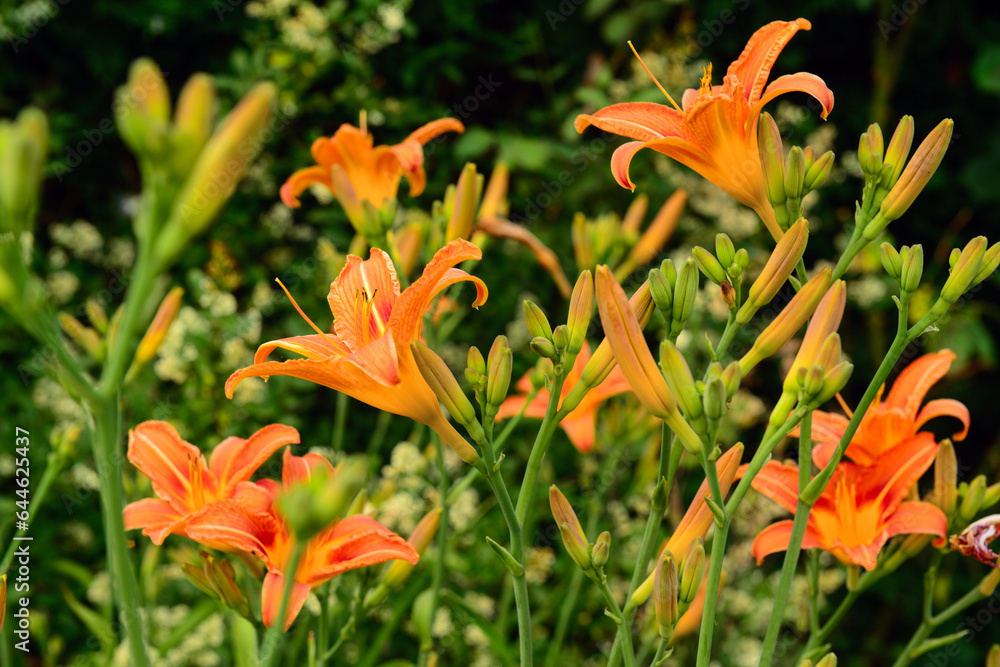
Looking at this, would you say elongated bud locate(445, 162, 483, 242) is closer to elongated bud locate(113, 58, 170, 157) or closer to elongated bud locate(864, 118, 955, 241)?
elongated bud locate(864, 118, 955, 241)

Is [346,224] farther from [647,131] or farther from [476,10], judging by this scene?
[647,131]

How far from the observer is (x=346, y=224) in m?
1.98

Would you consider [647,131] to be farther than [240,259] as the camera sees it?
No

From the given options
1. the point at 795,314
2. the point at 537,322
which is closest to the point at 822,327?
the point at 795,314

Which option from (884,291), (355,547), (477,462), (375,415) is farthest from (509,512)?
(884,291)

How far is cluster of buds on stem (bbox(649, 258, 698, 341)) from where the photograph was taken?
70 cm

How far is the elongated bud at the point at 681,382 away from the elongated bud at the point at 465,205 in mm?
488

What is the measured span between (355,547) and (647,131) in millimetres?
446

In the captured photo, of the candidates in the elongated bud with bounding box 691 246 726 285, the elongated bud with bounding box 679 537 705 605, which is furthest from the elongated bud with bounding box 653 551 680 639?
the elongated bud with bounding box 691 246 726 285

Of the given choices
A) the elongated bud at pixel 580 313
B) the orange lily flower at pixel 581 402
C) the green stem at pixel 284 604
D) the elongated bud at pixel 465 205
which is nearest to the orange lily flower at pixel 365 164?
the elongated bud at pixel 465 205

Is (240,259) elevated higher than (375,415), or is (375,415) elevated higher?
(240,259)

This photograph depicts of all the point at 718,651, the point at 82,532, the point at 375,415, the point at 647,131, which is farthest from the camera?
the point at 375,415

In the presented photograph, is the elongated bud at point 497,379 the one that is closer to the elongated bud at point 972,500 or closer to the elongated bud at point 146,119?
the elongated bud at point 146,119

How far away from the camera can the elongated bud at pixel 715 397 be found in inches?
23.8
